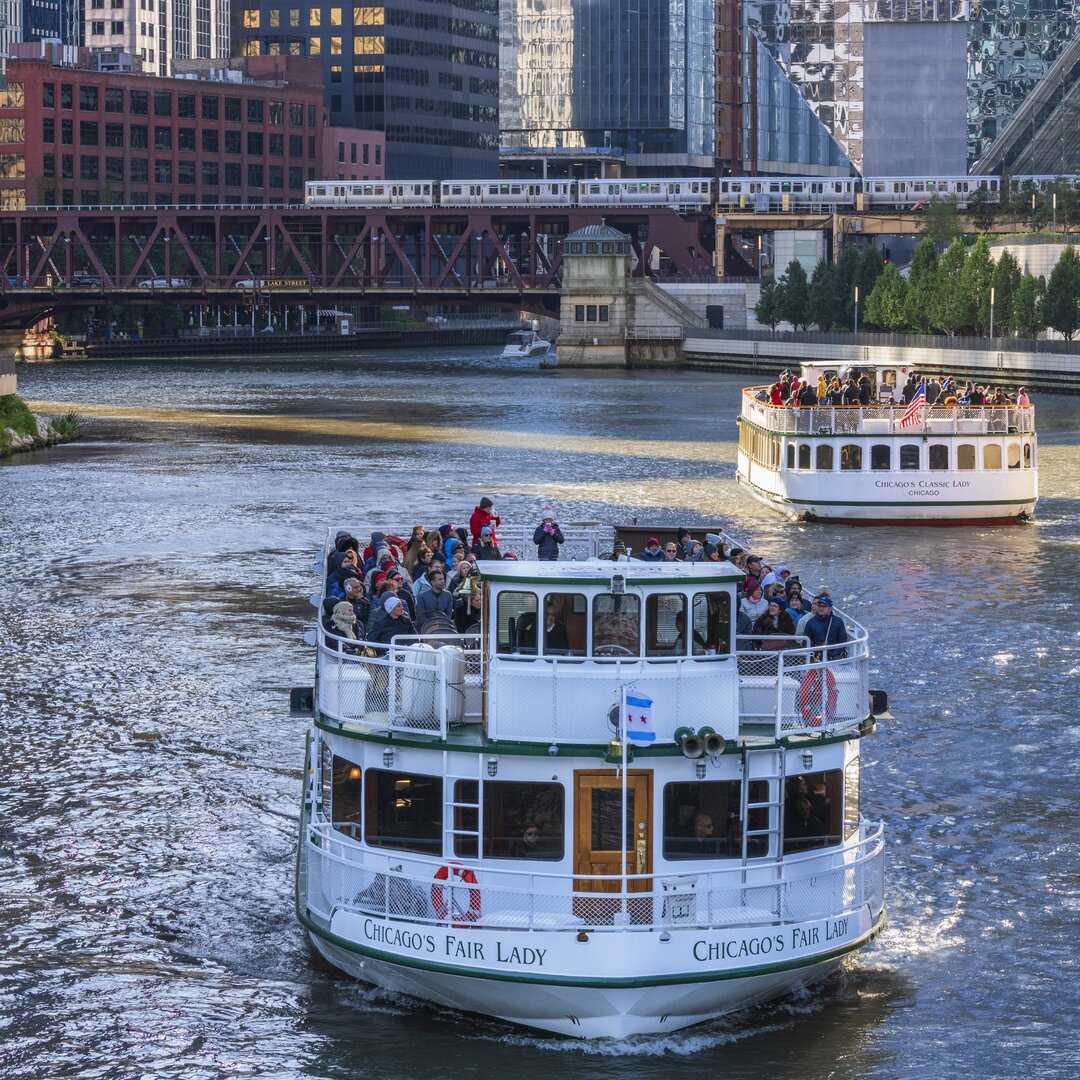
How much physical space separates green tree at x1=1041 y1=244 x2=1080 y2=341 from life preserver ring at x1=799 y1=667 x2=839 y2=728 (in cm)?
11884

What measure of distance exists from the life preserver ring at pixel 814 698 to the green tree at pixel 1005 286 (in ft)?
408

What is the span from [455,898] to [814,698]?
4.48 meters

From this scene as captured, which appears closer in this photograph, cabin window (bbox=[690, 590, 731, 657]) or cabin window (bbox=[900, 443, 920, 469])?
cabin window (bbox=[690, 590, 731, 657])

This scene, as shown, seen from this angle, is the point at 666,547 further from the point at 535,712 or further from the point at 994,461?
the point at 994,461

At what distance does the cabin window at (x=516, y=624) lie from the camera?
23.5m

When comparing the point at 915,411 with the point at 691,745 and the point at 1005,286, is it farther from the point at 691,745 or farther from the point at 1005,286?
the point at 1005,286

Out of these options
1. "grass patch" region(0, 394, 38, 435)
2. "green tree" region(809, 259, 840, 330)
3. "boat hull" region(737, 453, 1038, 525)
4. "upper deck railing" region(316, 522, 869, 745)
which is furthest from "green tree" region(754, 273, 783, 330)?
"upper deck railing" region(316, 522, 869, 745)

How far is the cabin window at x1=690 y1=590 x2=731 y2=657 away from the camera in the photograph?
→ 23.5 metres

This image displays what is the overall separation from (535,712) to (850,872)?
424 cm

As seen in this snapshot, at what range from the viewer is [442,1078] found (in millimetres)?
23266

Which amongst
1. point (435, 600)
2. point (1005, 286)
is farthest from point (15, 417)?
point (1005, 286)

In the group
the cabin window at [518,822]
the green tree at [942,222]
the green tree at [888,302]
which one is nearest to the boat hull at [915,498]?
the cabin window at [518,822]

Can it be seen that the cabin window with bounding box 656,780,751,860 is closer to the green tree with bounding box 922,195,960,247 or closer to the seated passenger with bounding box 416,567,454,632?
the seated passenger with bounding box 416,567,454,632

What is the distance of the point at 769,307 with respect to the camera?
177875mm
